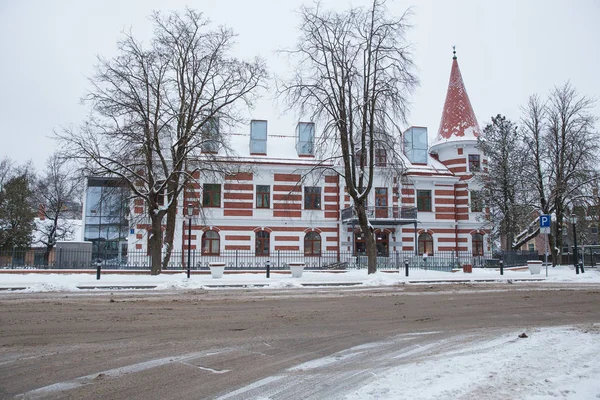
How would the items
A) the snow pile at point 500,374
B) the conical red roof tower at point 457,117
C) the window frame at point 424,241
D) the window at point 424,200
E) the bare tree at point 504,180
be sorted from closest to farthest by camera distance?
the snow pile at point 500,374 < the bare tree at point 504,180 < the window frame at point 424,241 < the window at point 424,200 < the conical red roof tower at point 457,117

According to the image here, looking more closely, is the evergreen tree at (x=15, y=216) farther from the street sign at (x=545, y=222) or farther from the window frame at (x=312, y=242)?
the street sign at (x=545, y=222)

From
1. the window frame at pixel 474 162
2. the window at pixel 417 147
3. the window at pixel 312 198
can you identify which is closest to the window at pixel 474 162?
the window frame at pixel 474 162

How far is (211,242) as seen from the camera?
36.4 m

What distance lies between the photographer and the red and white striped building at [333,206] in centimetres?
3653

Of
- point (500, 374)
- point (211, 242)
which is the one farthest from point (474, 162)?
point (500, 374)

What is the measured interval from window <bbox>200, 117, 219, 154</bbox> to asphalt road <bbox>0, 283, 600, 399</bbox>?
12602 mm

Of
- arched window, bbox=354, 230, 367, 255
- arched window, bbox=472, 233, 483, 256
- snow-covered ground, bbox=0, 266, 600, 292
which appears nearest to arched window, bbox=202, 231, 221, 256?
snow-covered ground, bbox=0, 266, 600, 292

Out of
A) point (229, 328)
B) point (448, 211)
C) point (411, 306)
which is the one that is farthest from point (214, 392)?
point (448, 211)

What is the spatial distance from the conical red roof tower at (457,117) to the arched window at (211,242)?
23487 mm

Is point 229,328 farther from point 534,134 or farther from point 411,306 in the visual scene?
point 534,134

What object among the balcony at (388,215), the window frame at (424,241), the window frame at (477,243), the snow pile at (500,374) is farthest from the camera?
the window frame at (477,243)

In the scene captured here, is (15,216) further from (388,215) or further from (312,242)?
(388,215)

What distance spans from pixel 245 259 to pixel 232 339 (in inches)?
1098

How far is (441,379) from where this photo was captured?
5.23m
